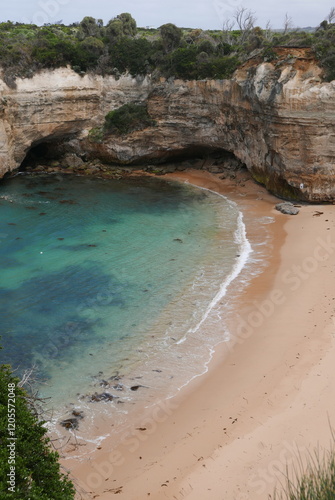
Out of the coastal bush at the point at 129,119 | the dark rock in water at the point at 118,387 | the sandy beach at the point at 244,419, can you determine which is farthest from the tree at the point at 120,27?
the dark rock in water at the point at 118,387

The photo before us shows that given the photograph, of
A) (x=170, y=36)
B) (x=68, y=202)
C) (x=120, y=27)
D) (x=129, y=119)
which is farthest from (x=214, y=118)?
(x=120, y=27)

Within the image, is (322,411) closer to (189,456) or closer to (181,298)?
(189,456)

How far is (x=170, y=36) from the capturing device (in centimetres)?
3384

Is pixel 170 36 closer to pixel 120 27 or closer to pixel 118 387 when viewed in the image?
pixel 120 27

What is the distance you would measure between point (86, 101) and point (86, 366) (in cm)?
2535

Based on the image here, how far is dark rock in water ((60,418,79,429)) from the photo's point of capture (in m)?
11.6

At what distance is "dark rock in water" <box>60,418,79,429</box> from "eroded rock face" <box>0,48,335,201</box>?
20.0 meters

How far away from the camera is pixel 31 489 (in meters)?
6.96

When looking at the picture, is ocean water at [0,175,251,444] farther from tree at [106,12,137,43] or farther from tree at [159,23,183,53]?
tree at [106,12,137,43]

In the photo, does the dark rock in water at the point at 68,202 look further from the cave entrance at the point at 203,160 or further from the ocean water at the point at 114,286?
the cave entrance at the point at 203,160

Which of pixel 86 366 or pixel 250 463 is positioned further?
pixel 86 366

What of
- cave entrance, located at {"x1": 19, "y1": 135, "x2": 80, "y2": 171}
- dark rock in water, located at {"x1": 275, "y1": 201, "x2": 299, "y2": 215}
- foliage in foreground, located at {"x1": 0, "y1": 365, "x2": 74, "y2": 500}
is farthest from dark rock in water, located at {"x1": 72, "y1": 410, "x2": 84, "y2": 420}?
cave entrance, located at {"x1": 19, "y1": 135, "x2": 80, "y2": 171}

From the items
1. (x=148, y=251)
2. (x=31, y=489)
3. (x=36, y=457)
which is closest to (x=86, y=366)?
(x=36, y=457)

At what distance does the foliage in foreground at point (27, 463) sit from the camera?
6883mm
